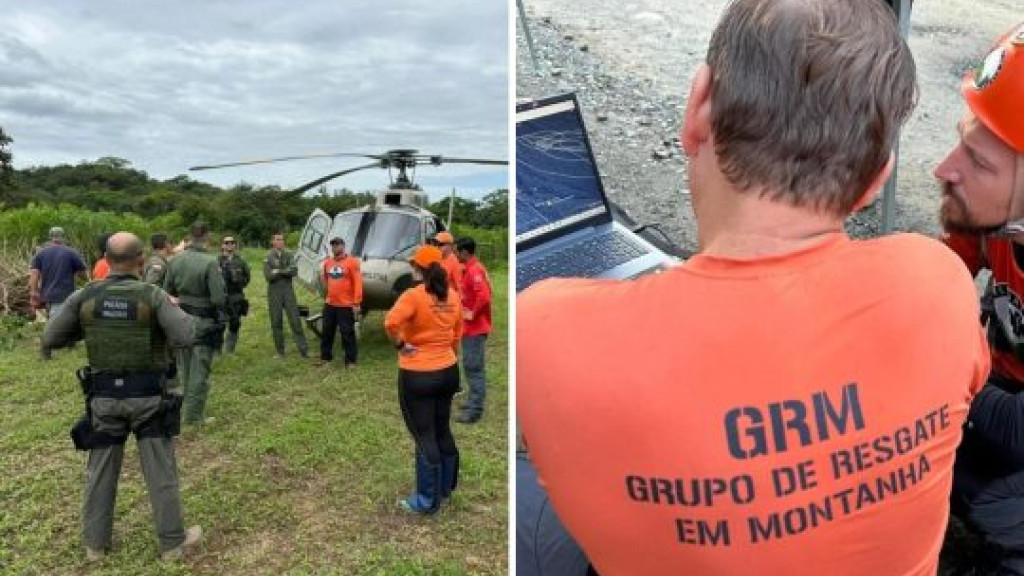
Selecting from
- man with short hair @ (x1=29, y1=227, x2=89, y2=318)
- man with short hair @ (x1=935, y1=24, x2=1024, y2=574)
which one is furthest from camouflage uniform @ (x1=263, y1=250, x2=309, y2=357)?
man with short hair @ (x1=935, y1=24, x2=1024, y2=574)

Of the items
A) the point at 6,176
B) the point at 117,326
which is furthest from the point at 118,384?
the point at 6,176

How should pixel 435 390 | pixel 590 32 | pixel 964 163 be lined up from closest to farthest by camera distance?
pixel 964 163
pixel 435 390
pixel 590 32

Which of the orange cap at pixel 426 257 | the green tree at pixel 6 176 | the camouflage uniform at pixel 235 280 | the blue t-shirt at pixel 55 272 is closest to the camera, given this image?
the orange cap at pixel 426 257

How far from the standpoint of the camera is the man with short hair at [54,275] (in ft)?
22.8

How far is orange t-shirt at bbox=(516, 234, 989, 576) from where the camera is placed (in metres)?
0.81

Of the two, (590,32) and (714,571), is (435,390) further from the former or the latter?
(714,571)

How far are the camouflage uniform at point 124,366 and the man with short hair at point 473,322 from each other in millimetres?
2197

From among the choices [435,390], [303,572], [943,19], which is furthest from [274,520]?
[943,19]

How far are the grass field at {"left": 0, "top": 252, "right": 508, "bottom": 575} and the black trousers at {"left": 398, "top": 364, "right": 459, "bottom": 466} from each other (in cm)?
40

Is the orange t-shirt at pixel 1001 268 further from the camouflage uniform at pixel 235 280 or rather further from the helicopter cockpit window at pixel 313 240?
the helicopter cockpit window at pixel 313 240

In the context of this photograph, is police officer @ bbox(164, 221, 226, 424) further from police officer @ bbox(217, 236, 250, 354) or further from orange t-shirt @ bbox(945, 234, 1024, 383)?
orange t-shirt @ bbox(945, 234, 1024, 383)

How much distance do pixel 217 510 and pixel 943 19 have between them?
231 inches

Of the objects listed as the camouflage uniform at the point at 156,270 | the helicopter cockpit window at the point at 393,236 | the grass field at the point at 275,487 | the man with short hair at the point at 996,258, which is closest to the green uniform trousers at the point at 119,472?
the grass field at the point at 275,487

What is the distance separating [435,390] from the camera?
3.79 m
